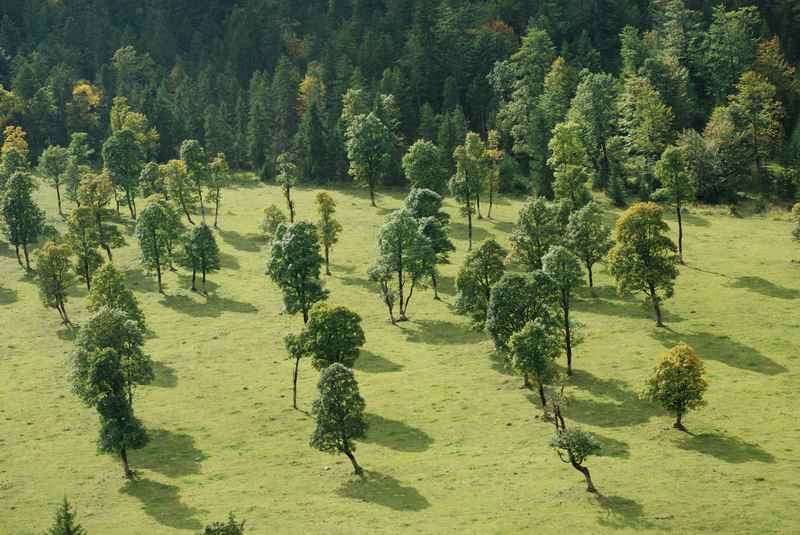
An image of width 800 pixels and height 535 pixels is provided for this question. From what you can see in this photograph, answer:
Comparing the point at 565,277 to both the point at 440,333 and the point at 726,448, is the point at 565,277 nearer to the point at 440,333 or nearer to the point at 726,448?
the point at 440,333

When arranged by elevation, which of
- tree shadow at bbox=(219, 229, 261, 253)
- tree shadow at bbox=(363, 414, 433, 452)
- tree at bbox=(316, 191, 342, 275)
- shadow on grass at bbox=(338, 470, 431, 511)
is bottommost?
shadow on grass at bbox=(338, 470, 431, 511)

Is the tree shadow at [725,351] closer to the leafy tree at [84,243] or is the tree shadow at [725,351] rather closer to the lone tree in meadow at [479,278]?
the lone tree in meadow at [479,278]

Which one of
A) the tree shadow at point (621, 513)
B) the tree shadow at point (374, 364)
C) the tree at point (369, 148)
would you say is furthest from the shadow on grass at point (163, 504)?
the tree at point (369, 148)

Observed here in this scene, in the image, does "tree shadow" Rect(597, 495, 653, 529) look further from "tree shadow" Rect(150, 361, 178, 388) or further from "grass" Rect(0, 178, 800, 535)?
"tree shadow" Rect(150, 361, 178, 388)

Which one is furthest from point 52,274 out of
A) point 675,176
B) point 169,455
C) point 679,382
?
point 675,176

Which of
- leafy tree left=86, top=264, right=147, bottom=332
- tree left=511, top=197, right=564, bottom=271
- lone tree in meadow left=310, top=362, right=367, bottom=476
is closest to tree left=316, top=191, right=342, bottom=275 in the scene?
tree left=511, top=197, right=564, bottom=271

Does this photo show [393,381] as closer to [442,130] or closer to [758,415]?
[758,415]
